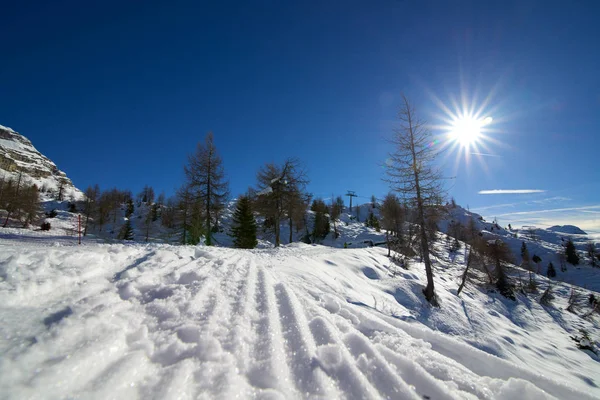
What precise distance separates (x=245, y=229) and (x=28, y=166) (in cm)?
14880

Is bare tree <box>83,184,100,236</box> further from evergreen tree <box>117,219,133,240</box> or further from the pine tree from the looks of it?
the pine tree

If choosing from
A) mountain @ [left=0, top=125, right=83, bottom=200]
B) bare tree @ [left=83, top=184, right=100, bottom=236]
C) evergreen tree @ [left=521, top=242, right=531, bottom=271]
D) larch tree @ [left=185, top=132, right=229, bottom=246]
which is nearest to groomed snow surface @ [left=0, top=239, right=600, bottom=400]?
larch tree @ [left=185, top=132, right=229, bottom=246]

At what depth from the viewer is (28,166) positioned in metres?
102

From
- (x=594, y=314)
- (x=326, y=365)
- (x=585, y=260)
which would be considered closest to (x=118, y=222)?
(x=326, y=365)

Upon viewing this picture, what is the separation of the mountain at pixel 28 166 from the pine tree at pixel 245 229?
9400 cm

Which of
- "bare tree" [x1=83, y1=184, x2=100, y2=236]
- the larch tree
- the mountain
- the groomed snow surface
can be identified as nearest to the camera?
the groomed snow surface

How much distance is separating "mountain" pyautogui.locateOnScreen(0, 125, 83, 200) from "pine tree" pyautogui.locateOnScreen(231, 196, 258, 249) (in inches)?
3701

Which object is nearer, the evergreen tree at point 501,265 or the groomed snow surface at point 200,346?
the groomed snow surface at point 200,346

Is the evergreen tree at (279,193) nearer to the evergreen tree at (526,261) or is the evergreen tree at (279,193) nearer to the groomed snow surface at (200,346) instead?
the groomed snow surface at (200,346)

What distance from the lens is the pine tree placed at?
18.4 meters

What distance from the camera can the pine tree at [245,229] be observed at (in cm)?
1841

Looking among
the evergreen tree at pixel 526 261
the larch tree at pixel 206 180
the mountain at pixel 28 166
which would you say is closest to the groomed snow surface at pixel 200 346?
the larch tree at pixel 206 180

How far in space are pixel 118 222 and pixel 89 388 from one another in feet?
206

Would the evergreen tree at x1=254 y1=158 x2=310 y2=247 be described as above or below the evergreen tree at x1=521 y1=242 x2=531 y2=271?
above
